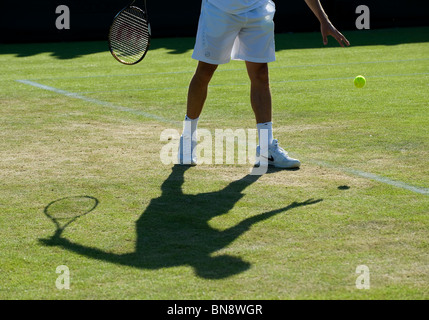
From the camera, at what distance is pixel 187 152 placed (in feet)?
18.4

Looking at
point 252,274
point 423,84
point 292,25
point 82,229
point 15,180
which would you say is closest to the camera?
point 252,274

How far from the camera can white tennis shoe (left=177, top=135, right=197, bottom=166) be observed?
5570 mm

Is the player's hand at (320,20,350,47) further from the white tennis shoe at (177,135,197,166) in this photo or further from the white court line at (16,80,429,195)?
the white tennis shoe at (177,135,197,166)

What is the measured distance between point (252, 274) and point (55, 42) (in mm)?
14087

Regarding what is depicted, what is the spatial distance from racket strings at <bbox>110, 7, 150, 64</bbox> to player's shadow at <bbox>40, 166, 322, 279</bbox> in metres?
1.50

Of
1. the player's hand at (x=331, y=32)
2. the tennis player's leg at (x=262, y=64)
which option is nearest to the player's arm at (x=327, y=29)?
the player's hand at (x=331, y=32)

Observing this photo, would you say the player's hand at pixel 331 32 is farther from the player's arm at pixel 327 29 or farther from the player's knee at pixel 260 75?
the player's knee at pixel 260 75

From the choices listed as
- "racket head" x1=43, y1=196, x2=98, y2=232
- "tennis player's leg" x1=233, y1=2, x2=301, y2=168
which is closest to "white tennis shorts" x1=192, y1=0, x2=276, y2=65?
"tennis player's leg" x1=233, y1=2, x2=301, y2=168

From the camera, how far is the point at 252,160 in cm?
567

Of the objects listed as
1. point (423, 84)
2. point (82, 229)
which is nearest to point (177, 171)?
point (82, 229)

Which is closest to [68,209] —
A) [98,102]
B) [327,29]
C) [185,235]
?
[185,235]

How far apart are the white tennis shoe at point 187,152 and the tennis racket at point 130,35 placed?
780 millimetres
